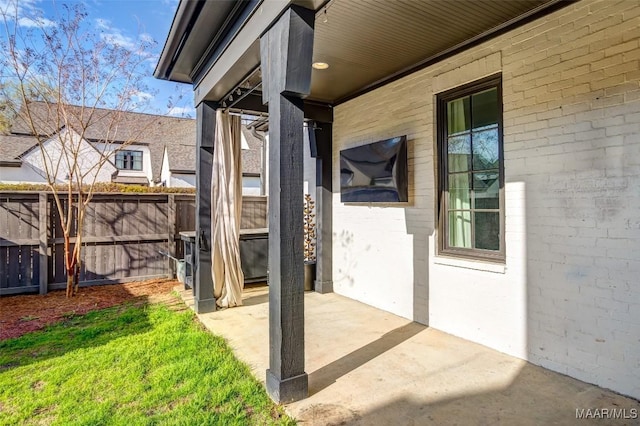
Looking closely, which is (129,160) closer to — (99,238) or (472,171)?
(99,238)

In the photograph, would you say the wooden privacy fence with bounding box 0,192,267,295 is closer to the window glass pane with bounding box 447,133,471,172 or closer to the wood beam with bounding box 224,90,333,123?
the wood beam with bounding box 224,90,333,123

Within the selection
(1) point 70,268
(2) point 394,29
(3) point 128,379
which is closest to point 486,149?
(2) point 394,29

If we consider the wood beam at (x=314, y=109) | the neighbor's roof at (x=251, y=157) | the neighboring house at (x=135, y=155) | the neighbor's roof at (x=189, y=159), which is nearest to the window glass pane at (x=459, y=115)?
the wood beam at (x=314, y=109)

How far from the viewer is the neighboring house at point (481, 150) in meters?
2.52

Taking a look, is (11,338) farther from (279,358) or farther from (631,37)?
(631,37)

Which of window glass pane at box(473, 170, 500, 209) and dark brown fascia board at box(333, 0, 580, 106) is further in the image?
window glass pane at box(473, 170, 500, 209)

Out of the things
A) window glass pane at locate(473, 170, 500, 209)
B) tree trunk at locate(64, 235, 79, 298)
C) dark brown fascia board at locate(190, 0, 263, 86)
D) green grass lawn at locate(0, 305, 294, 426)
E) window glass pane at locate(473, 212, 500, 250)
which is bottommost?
green grass lawn at locate(0, 305, 294, 426)

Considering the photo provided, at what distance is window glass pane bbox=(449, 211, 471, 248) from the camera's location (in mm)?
3734

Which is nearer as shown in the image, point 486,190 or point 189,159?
point 486,190

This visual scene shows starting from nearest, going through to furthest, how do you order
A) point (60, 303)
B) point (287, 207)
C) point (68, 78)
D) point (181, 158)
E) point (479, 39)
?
point (287, 207) < point (479, 39) < point (60, 303) < point (68, 78) < point (181, 158)

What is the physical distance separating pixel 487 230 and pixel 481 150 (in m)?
0.81

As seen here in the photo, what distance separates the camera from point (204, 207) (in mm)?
4711

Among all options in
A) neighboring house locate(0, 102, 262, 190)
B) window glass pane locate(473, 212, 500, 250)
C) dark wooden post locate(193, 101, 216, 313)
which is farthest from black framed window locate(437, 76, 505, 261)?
neighboring house locate(0, 102, 262, 190)

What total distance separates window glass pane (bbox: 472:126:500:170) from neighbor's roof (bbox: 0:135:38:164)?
1815cm
